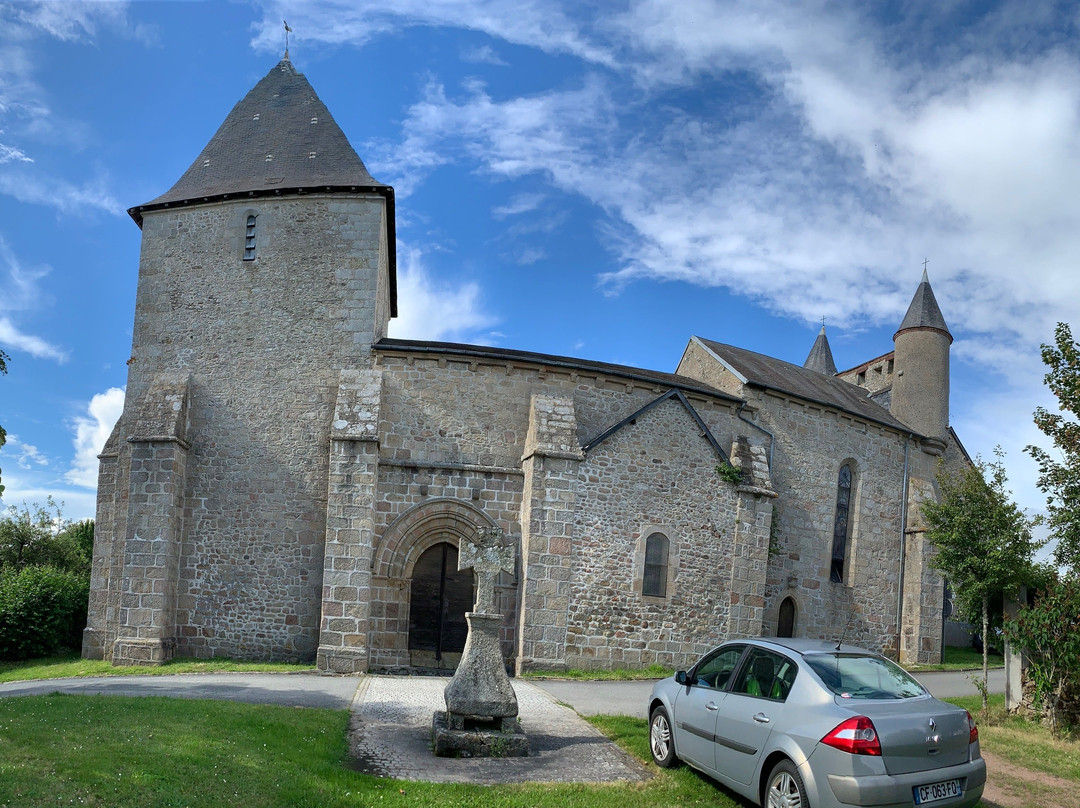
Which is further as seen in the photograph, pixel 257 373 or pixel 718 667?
pixel 257 373

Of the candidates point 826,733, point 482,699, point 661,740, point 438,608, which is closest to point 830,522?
point 438,608

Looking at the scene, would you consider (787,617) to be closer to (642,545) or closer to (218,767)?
(642,545)

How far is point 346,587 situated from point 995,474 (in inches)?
439

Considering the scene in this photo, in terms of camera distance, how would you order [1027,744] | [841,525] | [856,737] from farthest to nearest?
1. [841,525]
2. [1027,744]
3. [856,737]

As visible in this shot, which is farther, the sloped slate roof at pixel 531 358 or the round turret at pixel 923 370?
the round turret at pixel 923 370

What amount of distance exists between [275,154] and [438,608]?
36.0ft

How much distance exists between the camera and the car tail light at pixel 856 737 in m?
5.32

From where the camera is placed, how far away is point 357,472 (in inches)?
571

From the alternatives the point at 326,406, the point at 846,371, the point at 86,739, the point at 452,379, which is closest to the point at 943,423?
the point at 846,371

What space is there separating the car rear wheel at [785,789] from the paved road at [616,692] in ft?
15.7

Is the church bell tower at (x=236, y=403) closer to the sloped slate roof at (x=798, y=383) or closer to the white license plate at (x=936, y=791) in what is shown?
the sloped slate roof at (x=798, y=383)

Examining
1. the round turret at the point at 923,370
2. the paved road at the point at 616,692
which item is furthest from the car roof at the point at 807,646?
the round turret at the point at 923,370

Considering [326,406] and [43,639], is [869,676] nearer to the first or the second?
[326,406]

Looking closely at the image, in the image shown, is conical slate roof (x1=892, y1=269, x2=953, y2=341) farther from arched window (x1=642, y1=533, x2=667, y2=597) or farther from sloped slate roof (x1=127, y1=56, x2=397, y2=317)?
sloped slate roof (x1=127, y1=56, x2=397, y2=317)
